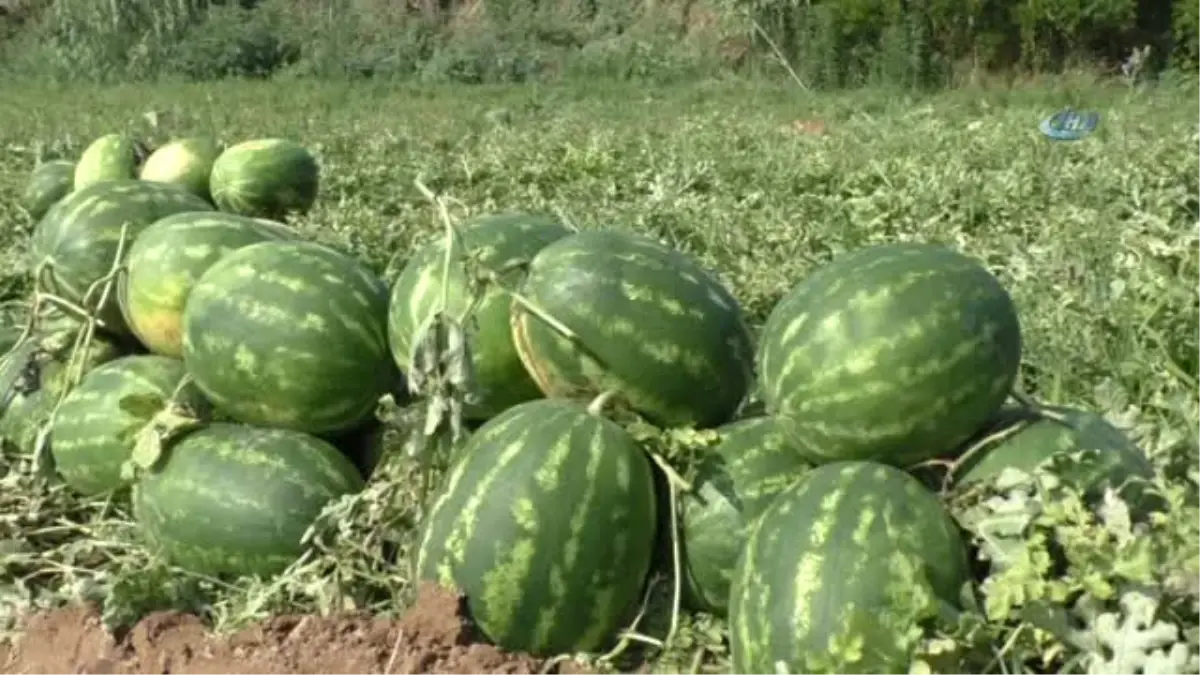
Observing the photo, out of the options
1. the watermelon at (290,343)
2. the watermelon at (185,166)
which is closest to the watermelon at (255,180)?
the watermelon at (185,166)

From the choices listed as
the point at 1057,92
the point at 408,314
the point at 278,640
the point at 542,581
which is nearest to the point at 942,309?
the point at 542,581

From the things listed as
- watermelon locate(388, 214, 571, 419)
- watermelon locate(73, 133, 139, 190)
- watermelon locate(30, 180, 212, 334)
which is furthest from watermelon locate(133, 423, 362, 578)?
watermelon locate(73, 133, 139, 190)

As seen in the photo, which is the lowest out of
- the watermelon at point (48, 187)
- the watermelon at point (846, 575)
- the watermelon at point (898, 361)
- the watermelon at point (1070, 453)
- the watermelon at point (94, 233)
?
the watermelon at point (48, 187)

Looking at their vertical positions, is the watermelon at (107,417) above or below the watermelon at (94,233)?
below

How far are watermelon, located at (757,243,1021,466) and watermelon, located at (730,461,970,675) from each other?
0.27 feet

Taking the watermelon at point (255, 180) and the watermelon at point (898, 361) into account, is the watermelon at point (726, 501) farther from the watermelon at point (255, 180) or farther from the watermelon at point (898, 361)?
the watermelon at point (255, 180)

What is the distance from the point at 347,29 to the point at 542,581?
26999mm

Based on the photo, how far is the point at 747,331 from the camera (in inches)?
116

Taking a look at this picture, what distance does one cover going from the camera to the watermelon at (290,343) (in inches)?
123

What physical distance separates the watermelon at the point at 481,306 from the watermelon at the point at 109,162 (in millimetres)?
2429

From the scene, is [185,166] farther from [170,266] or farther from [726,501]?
[726,501]

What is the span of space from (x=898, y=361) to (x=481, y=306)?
2.72 ft

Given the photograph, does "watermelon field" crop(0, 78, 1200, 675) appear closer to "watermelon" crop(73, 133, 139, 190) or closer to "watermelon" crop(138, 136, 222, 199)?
"watermelon" crop(138, 136, 222, 199)

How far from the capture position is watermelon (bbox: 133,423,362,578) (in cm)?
304
